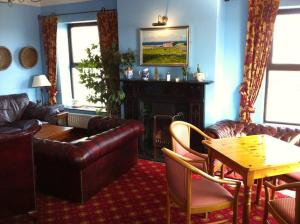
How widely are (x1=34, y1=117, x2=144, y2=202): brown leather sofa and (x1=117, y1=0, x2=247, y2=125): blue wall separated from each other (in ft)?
5.36

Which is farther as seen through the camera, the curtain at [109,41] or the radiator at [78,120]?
the radiator at [78,120]

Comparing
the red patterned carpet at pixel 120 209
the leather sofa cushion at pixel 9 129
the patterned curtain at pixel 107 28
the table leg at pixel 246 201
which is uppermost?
the patterned curtain at pixel 107 28

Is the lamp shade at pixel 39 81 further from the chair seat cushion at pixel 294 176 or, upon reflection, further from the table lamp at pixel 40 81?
the chair seat cushion at pixel 294 176

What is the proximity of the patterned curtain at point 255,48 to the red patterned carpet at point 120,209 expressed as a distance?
1.62m

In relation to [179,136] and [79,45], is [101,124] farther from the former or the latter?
[79,45]

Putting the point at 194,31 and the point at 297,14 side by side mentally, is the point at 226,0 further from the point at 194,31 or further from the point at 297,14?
the point at 297,14

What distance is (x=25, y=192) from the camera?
266 centimetres

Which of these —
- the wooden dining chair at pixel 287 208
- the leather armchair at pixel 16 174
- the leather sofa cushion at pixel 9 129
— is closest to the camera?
the wooden dining chair at pixel 287 208

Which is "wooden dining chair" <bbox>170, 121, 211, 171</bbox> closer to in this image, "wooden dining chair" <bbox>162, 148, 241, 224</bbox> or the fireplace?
"wooden dining chair" <bbox>162, 148, 241, 224</bbox>

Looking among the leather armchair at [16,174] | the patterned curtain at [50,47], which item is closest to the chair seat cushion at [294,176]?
the leather armchair at [16,174]

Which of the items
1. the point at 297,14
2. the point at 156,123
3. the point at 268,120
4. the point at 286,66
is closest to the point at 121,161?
the point at 156,123

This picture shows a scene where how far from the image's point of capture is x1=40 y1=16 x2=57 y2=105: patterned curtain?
616 centimetres

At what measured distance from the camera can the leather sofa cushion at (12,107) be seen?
17.4 feet

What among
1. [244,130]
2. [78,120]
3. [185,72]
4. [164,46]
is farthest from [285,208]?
[78,120]
